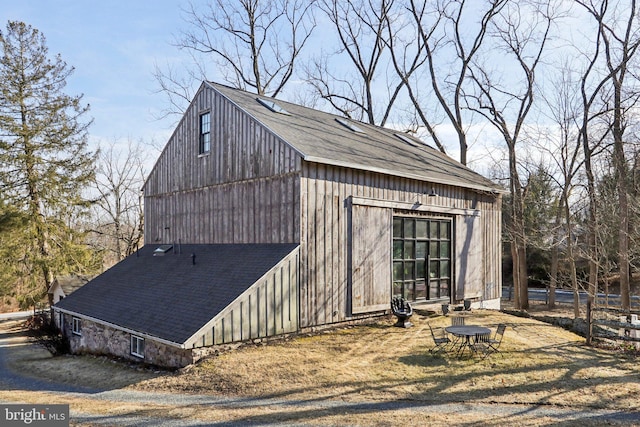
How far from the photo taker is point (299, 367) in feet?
31.6

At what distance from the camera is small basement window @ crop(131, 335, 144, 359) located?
37.9 feet

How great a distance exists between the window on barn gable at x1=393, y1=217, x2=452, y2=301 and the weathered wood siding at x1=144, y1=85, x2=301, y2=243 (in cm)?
408

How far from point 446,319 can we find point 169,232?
1070 centimetres

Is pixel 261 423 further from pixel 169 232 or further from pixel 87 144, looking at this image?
pixel 87 144

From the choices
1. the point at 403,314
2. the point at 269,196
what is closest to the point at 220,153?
the point at 269,196

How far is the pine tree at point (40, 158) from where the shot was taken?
79.1 ft

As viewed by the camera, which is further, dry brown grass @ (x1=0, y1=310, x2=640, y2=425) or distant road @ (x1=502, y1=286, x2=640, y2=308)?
distant road @ (x1=502, y1=286, x2=640, y2=308)

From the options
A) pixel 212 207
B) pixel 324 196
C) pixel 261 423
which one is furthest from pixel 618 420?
pixel 212 207

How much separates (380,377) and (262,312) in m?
3.42

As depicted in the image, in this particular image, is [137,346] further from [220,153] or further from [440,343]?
[440,343]

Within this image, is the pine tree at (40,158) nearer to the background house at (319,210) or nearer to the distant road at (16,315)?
the distant road at (16,315)

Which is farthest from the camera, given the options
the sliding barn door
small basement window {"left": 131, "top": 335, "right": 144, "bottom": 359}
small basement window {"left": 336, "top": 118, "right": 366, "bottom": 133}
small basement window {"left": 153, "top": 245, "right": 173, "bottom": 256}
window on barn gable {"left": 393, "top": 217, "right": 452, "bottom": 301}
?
small basement window {"left": 336, "top": 118, "right": 366, "bottom": 133}

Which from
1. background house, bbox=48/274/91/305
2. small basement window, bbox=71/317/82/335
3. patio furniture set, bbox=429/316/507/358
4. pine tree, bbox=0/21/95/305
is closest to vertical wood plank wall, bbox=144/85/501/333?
patio furniture set, bbox=429/316/507/358

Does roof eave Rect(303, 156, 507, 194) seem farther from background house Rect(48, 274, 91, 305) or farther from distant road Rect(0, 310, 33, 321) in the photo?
distant road Rect(0, 310, 33, 321)
